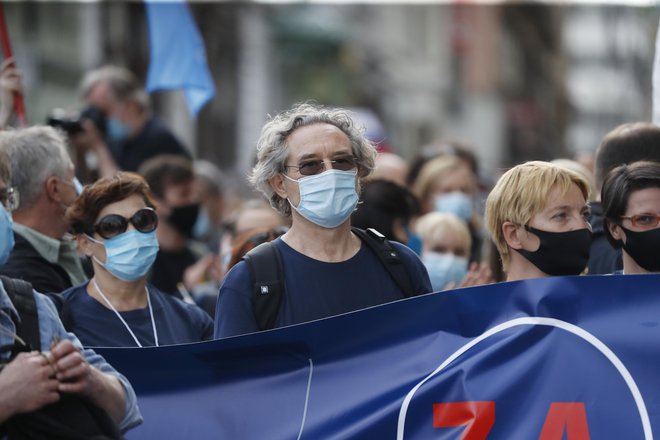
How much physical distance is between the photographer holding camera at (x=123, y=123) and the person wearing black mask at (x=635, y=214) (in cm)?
476

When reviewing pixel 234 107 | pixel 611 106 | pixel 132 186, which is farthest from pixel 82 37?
pixel 611 106

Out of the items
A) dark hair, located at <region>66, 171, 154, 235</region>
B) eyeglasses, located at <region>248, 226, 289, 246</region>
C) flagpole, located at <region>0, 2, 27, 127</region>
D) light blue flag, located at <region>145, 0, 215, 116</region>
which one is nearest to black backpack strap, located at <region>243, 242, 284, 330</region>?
dark hair, located at <region>66, 171, 154, 235</region>

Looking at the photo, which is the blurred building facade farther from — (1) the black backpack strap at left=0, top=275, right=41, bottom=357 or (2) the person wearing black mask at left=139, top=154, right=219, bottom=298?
(1) the black backpack strap at left=0, top=275, right=41, bottom=357

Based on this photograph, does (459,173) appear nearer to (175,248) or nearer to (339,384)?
(175,248)

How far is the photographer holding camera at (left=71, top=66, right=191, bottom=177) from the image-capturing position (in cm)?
938

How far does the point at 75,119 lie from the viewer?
8.48m

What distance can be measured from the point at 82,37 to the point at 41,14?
2.04 meters

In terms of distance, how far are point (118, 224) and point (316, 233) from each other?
109 cm

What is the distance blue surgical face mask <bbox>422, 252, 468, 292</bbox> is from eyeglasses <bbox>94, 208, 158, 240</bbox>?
2.05m

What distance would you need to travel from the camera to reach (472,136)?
5834 centimetres

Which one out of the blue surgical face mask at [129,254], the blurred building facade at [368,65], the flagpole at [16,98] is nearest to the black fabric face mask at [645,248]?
the blue surgical face mask at [129,254]

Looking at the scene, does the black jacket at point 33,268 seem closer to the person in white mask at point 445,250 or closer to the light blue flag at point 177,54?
the person in white mask at point 445,250

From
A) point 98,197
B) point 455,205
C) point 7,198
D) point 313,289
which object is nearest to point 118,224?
point 98,197

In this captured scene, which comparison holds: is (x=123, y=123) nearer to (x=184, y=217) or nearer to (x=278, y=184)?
(x=184, y=217)
